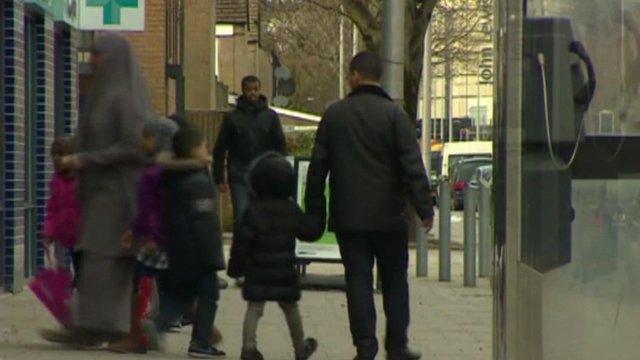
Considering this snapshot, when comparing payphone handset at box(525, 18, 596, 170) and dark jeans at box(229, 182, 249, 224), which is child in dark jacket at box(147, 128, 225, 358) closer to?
payphone handset at box(525, 18, 596, 170)

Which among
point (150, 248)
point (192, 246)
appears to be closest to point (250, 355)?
point (192, 246)

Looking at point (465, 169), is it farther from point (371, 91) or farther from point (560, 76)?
point (560, 76)

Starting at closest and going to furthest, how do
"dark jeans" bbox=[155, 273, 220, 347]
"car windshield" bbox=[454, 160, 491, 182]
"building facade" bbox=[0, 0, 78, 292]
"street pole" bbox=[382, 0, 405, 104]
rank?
"dark jeans" bbox=[155, 273, 220, 347], "building facade" bbox=[0, 0, 78, 292], "street pole" bbox=[382, 0, 405, 104], "car windshield" bbox=[454, 160, 491, 182]

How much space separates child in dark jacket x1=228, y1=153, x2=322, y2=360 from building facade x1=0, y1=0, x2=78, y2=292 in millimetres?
5105

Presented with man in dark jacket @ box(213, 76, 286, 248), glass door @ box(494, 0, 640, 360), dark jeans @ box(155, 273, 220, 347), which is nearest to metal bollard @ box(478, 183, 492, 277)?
man in dark jacket @ box(213, 76, 286, 248)

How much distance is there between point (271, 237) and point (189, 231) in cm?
52

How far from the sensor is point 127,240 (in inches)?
366

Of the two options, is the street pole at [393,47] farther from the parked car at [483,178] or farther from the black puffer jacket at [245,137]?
the parked car at [483,178]

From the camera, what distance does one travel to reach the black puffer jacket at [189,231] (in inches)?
384

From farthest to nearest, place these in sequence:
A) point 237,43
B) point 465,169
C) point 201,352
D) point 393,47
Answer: point 237,43
point 465,169
point 393,47
point 201,352

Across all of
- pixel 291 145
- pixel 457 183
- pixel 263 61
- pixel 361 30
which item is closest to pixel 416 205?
pixel 361 30

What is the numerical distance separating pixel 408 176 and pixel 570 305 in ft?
10.3

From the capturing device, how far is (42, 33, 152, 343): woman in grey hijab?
364 inches

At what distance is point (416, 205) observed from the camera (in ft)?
30.3
